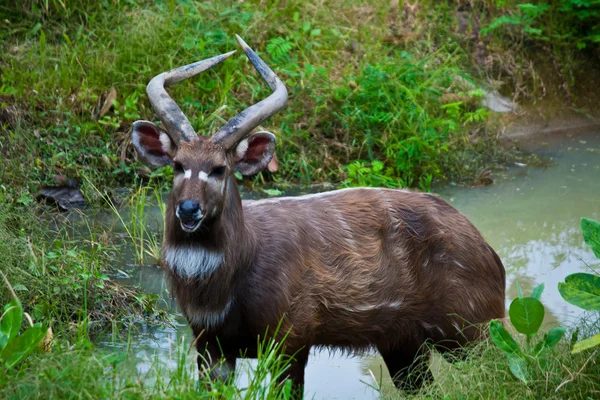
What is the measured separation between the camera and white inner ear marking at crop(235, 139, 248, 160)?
5.27 meters

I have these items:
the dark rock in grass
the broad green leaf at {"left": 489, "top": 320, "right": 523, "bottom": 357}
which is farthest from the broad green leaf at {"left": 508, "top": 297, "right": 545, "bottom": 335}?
the dark rock in grass

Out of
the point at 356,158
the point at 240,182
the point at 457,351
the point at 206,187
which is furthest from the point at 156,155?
the point at 356,158

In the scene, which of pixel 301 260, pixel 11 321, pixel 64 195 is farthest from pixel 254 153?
pixel 64 195

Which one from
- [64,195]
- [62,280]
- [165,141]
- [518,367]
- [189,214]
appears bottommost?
[64,195]

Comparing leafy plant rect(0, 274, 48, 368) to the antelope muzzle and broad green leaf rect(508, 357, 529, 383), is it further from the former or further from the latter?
broad green leaf rect(508, 357, 529, 383)

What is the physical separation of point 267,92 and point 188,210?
5014 mm

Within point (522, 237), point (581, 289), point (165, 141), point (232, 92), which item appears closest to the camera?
point (581, 289)

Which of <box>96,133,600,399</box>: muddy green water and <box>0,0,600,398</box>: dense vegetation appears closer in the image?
<box>96,133,600,399</box>: muddy green water

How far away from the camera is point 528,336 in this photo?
484 centimetres

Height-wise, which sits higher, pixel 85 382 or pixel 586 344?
pixel 85 382

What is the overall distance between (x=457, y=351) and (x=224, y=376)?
1518 millimetres

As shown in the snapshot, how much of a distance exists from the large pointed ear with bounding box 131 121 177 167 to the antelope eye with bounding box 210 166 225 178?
1.23 feet

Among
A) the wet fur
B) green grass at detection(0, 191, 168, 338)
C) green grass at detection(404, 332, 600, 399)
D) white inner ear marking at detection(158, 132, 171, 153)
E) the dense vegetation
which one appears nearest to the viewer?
green grass at detection(404, 332, 600, 399)

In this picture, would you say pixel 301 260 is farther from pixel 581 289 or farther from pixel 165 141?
pixel 581 289
